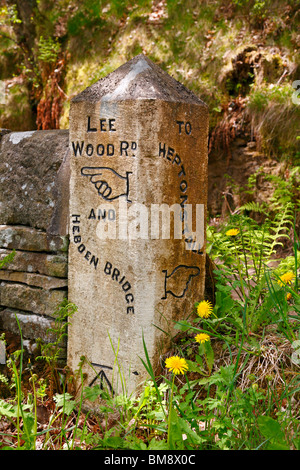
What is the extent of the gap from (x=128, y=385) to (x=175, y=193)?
3.27 ft

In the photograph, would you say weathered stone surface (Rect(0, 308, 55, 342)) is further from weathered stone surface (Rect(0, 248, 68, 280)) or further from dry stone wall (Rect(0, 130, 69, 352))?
weathered stone surface (Rect(0, 248, 68, 280))

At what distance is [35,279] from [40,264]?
10 cm

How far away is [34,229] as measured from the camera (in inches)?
99.1

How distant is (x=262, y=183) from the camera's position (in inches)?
175

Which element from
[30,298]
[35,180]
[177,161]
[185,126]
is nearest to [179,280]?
[177,161]

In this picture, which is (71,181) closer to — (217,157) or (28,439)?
(28,439)

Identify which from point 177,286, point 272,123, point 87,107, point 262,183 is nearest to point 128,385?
point 177,286

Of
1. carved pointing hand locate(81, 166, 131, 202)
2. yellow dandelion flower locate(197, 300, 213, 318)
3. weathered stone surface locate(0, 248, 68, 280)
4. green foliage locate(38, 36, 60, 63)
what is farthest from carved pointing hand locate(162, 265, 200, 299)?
green foliage locate(38, 36, 60, 63)

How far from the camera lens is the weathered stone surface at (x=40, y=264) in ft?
7.88

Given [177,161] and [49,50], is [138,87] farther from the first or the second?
[49,50]

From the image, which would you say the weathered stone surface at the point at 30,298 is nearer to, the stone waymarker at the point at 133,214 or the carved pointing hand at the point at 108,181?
the stone waymarker at the point at 133,214

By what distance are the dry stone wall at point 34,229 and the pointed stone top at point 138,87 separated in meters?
0.46

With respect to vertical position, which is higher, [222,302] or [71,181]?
[71,181]
